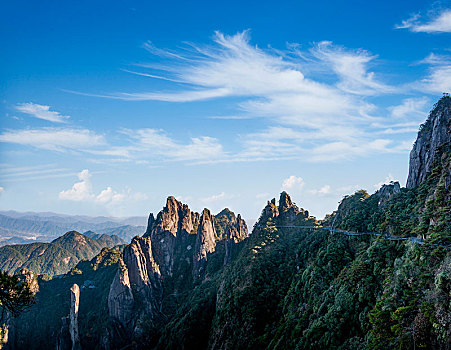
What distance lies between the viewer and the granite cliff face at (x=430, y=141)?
150 ft

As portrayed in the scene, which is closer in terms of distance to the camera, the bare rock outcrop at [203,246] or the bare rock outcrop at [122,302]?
the bare rock outcrop at [122,302]

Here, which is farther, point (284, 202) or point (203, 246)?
point (203, 246)

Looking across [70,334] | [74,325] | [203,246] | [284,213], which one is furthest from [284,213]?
[70,334]

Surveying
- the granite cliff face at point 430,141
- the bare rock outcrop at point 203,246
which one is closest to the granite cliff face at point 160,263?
the bare rock outcrop at point 203,246

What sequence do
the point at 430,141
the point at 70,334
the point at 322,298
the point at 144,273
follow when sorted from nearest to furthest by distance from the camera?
1. the point at 322,298
2. the point at 430,141
3. the point at 70,334
4. the point at 144,273

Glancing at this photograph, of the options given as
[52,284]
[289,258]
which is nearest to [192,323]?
[289,258]

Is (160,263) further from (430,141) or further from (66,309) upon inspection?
(430,141)

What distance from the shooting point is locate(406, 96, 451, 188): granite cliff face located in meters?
45.7

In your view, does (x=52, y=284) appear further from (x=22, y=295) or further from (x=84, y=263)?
(x=22, y=295)

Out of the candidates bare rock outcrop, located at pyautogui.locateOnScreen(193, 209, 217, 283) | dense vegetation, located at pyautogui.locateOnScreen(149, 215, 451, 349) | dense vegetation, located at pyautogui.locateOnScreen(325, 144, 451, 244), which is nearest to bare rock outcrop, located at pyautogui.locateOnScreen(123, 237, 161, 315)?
dense vegetation, located at pyautogui.locateOnScreen(149, 215, 451, 349)

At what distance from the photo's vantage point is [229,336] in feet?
179

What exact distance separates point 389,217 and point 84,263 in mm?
126927

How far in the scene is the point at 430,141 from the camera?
48156 millimetres

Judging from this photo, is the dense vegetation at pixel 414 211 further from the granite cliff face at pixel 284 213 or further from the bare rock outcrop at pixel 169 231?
the bare rock outcrop at pixel 169 231
